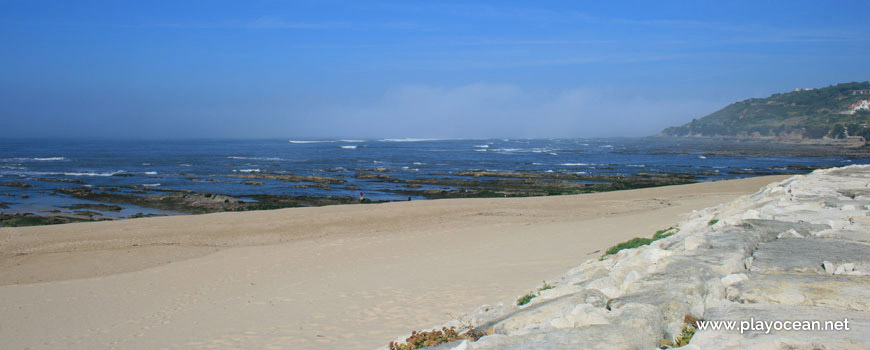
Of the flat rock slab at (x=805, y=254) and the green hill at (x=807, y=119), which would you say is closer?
the flat rock slab at (x=805, y=254)

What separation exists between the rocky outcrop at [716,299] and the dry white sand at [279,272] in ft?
7.95

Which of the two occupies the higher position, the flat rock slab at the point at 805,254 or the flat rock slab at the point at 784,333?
the flat rock slab at the point at 805,254

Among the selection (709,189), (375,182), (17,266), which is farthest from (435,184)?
(17,266)

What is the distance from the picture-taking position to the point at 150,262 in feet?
44.8

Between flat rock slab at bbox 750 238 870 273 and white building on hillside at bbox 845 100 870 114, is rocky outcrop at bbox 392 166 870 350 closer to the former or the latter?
flat rock slab at bbox 750 238 870 273

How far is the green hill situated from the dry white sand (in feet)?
372

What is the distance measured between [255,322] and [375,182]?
32.7 metres

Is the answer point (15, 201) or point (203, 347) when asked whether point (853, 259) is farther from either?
point (15, 201)

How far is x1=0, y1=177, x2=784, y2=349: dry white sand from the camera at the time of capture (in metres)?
7.54

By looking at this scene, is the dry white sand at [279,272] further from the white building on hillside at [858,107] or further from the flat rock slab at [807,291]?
the white building on hillside at [858,107]

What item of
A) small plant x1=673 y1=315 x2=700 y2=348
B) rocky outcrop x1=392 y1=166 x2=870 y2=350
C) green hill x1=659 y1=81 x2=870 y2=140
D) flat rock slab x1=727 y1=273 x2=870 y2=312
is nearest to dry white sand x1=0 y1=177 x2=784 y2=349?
rocky outcrop x1=392 y1=166 x2=870 y2=350

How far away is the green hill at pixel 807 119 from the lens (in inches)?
4695

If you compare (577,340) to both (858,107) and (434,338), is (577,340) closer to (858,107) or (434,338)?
(434,338)

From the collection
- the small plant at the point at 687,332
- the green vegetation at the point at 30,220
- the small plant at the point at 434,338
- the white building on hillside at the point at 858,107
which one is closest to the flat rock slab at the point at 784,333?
the small plant at the point at 687,332
